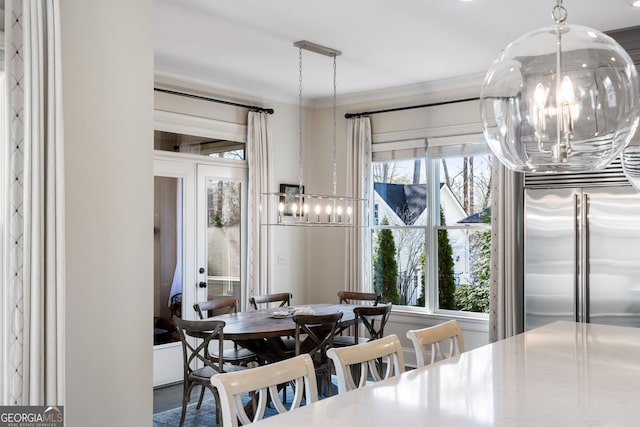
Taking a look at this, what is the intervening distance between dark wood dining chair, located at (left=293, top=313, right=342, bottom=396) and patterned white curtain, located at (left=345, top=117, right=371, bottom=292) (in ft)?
5.73

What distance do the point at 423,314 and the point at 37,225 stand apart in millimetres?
4373

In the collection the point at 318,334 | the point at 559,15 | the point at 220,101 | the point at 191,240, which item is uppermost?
the point at 220,101

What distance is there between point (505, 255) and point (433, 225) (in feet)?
3.11

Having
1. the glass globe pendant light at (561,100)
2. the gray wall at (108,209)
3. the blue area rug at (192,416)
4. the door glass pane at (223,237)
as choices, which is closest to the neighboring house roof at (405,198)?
the door glass pane at (223,237)

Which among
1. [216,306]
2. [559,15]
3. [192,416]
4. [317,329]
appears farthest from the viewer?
[216,306]

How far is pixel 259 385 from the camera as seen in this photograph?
1.94 meters

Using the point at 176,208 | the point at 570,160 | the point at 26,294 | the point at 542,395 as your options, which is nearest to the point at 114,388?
the point at 26,294

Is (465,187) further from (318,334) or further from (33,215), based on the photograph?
(33,215)

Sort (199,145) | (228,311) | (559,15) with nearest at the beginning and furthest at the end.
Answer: (559,15) → (228,311) → (199,145)

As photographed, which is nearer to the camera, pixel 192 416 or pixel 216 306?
pixel 192 416

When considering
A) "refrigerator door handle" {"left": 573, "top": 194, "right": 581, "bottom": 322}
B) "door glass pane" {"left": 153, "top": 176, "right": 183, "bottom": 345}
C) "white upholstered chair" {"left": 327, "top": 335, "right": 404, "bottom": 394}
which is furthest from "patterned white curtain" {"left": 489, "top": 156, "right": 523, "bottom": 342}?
"white upholstered chair" {"left": 327, "top": 335, "right": 404, "bottom": 394}

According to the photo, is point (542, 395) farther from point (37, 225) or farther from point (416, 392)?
point (37, 225)

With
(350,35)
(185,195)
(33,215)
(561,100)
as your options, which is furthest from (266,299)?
(561,100)

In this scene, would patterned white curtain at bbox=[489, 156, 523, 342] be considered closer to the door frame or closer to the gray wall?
the door frame
